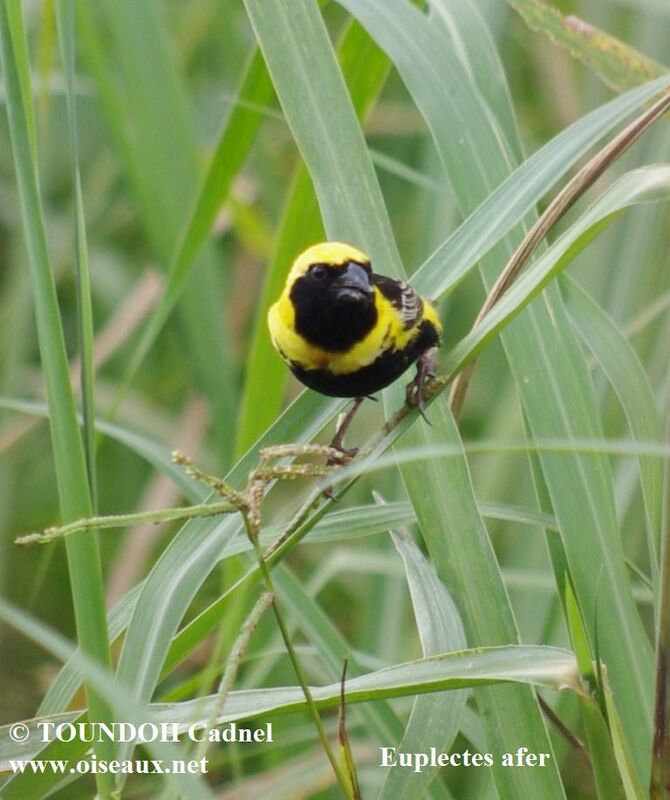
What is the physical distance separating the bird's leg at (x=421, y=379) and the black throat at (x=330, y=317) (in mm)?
104

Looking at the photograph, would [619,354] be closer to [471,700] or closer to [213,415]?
[471,700]

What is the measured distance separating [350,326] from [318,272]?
9 centimetres

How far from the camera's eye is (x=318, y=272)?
1598 mm

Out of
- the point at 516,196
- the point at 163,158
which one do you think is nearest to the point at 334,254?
the point at 516,196

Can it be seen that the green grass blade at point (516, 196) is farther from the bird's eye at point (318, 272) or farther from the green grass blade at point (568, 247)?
the bird's eye at point (318, 272)

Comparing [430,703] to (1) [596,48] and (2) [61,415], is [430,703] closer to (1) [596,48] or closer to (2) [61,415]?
(2) [61,415]

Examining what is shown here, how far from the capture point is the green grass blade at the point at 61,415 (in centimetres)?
117

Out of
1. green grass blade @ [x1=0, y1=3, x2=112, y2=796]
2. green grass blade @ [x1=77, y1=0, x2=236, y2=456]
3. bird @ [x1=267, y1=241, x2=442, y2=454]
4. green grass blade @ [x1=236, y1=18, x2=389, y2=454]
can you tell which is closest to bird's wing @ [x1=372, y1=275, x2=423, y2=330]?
bird @ [x1=267, y1=241, x2=442, y2=454]

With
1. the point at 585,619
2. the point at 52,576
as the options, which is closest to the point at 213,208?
the point at 585,619

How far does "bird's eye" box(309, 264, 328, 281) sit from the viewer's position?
1.58 metres

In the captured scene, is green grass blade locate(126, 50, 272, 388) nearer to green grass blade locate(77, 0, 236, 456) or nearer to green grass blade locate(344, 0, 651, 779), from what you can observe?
green grass blade locate(344, 0, 651, 779)

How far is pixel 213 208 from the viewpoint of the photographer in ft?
6.06

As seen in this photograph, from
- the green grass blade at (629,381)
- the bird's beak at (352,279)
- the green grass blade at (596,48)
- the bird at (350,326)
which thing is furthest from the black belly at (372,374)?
the green grass blade at (596,48)

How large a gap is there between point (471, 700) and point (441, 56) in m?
1.12
